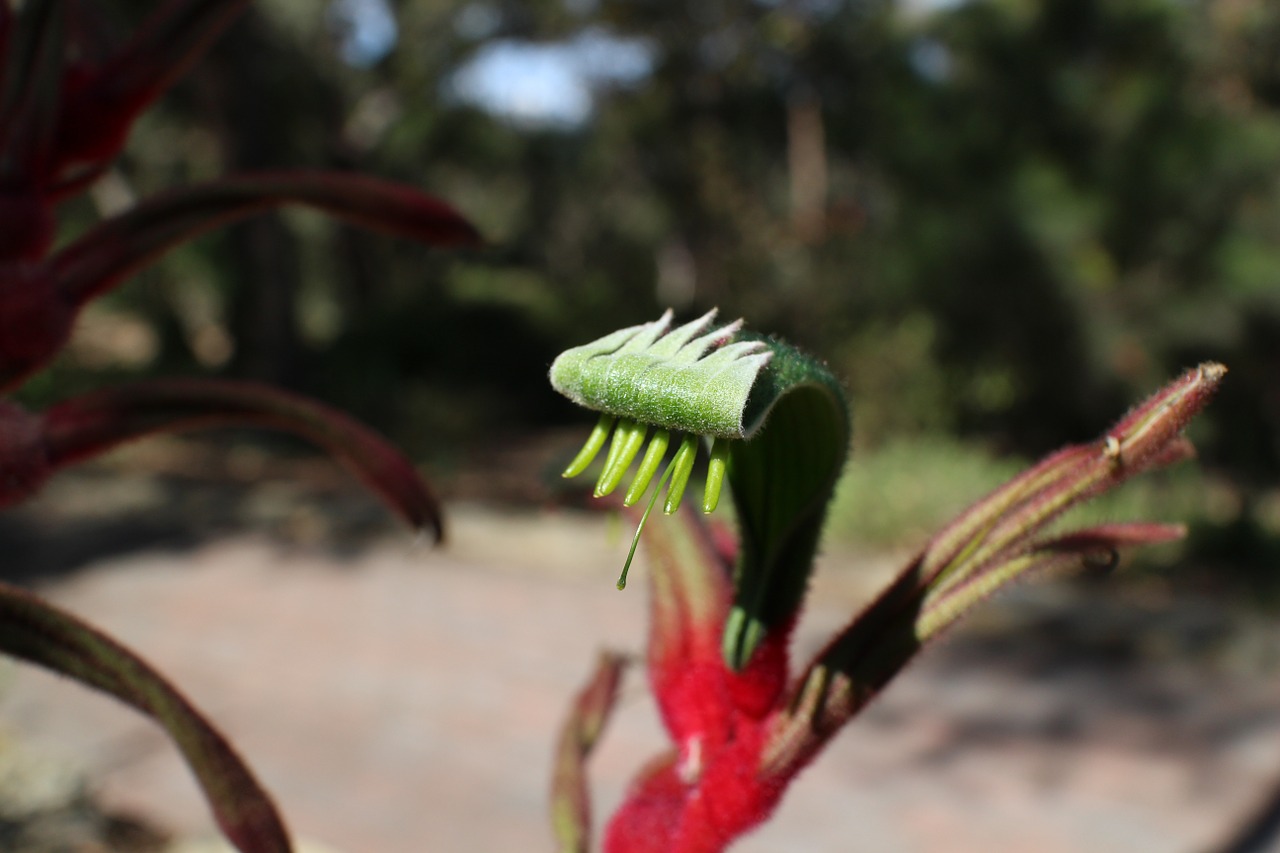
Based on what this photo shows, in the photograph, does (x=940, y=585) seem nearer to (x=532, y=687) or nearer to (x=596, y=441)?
(x=596, y=441)

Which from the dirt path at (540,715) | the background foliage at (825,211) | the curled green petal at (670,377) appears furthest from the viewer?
the background foliage at (825,211)

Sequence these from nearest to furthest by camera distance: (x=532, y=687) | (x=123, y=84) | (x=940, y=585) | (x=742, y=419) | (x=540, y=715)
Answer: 1. (x=742, y=419)
2. (x=940, y=585)
3. (x=123, y=84)
4. (x=540, y=715)
5. (x=532, y=687)

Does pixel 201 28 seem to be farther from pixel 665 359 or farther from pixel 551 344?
pixel 551 344

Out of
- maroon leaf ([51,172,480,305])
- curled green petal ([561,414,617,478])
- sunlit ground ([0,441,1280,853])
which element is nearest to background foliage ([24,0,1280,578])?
maroon leaf ([51,172,480,305])

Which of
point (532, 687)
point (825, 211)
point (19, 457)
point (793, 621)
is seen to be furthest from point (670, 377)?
point (825, 211)

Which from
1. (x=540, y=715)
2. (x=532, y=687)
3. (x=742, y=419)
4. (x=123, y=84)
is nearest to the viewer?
(x=742, y=419)

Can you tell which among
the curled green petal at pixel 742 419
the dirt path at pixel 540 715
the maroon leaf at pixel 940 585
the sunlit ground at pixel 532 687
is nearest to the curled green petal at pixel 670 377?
the curled green petal at pixel 742 419

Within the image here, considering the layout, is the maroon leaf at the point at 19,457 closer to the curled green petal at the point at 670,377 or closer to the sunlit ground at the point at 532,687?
the curled green petal at the point at 670,377
